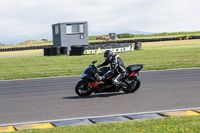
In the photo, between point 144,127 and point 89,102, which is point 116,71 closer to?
point 89,102

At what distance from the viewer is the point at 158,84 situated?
12586mm

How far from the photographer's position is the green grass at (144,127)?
5.79 metres

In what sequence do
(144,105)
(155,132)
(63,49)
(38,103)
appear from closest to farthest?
(155,132) → (144,105) → (38,103) → (63,49)

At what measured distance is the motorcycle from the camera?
1030cm

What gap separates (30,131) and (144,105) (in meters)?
3.54

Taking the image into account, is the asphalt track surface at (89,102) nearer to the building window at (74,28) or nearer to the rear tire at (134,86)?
the rear tire at (134,86)

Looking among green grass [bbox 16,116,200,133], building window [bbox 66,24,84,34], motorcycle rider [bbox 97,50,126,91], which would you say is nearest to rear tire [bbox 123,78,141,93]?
motorcycle rider [bbox 97,50,126,91]

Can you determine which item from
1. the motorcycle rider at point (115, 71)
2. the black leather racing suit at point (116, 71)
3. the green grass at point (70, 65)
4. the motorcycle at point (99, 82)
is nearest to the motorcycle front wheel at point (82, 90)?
the motorcycle at point (99, 82)

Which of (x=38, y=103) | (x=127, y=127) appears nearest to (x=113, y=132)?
(x=127, y=127)

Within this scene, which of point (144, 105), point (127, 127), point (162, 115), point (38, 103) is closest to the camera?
point (127, 127)

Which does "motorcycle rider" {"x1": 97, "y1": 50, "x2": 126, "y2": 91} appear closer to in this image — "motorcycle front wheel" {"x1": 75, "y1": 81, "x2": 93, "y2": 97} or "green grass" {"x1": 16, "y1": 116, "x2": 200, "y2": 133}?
"motorcycle front wheel" {"x1": 75, "y1": 81, "x2": 93, "y2": 97}

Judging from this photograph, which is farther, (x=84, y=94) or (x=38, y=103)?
(x=84, y=94)

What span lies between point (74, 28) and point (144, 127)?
30.7m

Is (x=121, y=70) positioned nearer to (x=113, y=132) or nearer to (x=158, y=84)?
(x=158, y=84)
